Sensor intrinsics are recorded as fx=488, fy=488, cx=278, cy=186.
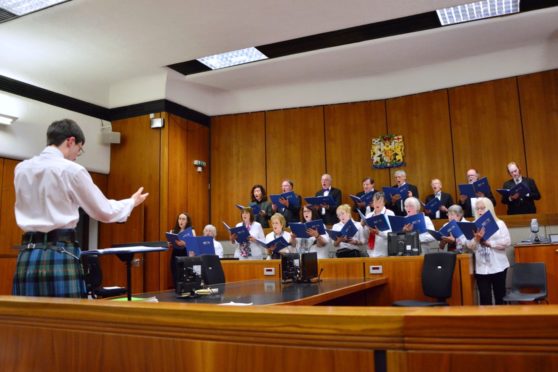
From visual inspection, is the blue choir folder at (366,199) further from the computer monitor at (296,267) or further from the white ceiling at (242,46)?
the computer monitor at (296,267)

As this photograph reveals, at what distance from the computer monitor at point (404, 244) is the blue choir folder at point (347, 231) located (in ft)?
1.53

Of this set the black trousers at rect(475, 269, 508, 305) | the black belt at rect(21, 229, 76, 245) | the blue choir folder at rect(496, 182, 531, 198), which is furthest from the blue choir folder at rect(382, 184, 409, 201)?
the black belt at rect(21, 229, 76, 245)

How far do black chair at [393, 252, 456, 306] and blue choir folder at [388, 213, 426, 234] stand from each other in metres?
0.77

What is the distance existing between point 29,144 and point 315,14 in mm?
4492

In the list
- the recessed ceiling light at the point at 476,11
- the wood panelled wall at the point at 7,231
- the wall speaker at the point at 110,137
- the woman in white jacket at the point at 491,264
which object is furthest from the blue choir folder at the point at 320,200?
the wood panelled wall at the point at 7,231

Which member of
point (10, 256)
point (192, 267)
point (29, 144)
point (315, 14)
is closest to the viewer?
point (192, 267)

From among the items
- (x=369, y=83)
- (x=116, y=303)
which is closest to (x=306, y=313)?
(x=116, y=303)

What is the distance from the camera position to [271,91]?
9086 mm

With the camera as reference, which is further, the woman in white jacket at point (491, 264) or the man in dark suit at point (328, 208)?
the man in dark suit at point (328, 208)

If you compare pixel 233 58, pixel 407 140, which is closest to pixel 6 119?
pixel 233 58

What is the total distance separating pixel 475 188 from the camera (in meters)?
6.29

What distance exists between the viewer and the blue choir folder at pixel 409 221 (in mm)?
5102

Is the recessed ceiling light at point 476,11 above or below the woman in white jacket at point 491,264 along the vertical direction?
above

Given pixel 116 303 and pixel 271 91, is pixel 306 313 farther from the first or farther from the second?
pixel 271 91
